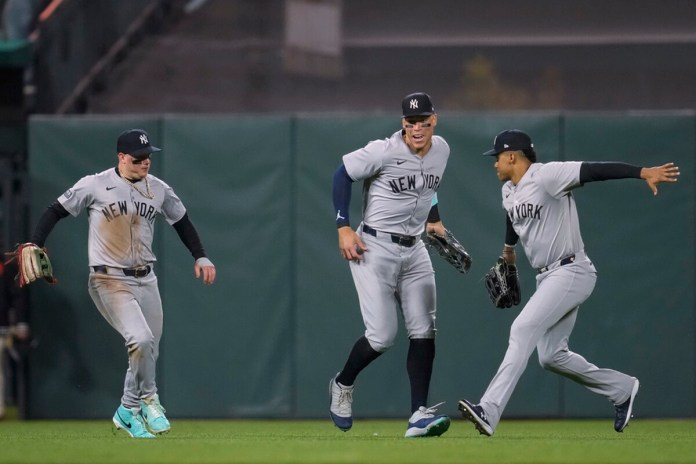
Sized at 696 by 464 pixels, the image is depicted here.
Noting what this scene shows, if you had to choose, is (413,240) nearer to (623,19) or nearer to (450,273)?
(450,273)

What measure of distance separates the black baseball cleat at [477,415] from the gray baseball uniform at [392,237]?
72 centimetres

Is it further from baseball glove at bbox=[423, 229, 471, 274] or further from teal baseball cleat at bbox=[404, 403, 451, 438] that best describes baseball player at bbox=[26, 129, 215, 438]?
teal baseball cleat at bbox=[404, 403, 451, 438]

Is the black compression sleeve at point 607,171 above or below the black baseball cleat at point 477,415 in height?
above

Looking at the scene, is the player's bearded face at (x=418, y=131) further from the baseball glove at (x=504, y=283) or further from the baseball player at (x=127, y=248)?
the baseball player at (x=127, y=248)

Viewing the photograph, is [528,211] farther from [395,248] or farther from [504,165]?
A: [395,248]

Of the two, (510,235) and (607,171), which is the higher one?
(607,171)

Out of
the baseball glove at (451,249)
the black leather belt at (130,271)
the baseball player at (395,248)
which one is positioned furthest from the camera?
the baseball glove at (451,249)

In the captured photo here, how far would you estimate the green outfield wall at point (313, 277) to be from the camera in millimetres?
10602

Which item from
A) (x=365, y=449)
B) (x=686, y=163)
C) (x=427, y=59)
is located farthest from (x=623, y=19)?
(x=365, y=449)

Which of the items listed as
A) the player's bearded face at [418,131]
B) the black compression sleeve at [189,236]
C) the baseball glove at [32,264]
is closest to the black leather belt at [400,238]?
the player's bearded face at [418,131]

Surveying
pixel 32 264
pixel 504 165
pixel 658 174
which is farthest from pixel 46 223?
pixel 658 174

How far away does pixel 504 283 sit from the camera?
8219 mm

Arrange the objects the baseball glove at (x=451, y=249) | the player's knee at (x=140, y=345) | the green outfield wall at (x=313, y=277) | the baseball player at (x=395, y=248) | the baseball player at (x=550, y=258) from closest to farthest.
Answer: the baseball player at (x=550, y=258), the baseball player at (x=395, y=248), the player's knee at (x=140, y=345), the baseball glove at (x=451, y=249), the green outfield wall at (x=313, y=277)

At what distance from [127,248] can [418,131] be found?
198cm
